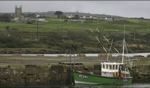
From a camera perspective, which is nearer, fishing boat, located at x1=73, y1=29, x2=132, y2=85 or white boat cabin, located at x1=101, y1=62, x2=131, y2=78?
fishing boat, located at x1=73, y1=29, x2=132, y2=85

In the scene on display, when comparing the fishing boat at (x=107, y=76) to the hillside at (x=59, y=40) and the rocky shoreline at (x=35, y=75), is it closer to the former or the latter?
the rocky shoreline at (x=35, y=75)

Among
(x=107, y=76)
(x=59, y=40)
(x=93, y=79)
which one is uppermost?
(x=107, y=76)

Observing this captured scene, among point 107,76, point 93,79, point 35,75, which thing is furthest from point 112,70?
point 35,75

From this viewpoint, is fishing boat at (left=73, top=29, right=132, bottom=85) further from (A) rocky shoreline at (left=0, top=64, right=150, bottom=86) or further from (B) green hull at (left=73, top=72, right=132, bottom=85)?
(A) rocky shoreline at (left=0, top=64, right=150, bottom=86)

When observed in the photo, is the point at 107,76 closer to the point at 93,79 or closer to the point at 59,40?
the point at 93,79

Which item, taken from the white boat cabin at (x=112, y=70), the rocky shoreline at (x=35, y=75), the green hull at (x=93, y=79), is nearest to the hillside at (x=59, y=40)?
the rocky shoreline at (x=35, y=75)

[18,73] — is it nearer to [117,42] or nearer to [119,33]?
[117,42]

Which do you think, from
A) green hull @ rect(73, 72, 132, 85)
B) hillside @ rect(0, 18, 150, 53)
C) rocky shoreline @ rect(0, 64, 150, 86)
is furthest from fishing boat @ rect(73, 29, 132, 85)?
hillside @ rect(0, 18, 150, 53)

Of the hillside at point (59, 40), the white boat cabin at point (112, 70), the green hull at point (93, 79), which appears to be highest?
the white boat cabin at point (112, 70)

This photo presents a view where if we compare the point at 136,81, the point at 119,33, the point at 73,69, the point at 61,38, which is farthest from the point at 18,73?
the point at 119,33
